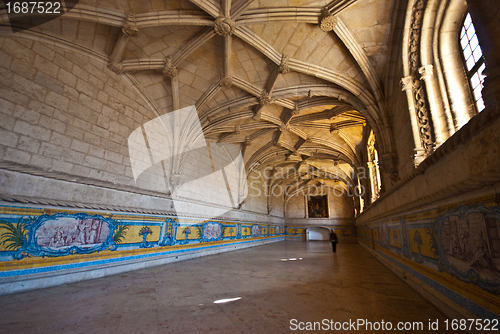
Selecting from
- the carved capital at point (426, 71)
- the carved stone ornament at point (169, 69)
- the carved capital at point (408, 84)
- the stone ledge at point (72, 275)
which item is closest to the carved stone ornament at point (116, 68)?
the carved stone ornament at point (169, 69)

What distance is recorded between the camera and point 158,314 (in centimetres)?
276

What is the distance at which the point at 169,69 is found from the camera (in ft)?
22.4

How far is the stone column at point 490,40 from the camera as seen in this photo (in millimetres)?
1682

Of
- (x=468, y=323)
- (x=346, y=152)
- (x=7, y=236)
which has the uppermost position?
(x=346, y=152)

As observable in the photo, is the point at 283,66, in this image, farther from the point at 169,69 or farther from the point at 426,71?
the point at 426,71

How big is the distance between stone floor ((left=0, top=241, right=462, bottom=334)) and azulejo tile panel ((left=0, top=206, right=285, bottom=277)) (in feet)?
1.96

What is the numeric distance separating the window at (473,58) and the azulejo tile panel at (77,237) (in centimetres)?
717

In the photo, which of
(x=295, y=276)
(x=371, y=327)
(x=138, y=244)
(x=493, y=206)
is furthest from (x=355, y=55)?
(x=138, y=244)

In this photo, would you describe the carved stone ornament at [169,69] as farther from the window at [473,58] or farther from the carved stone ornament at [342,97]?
the window at [473,58]

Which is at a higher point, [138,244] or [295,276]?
[138,244]

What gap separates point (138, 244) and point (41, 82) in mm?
4220

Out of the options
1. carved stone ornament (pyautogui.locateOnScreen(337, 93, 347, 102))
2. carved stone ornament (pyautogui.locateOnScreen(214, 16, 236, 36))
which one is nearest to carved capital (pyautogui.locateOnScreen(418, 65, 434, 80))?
carved stone ornament (pyautogui.locateOnScreen(337, 93, 347, 102))

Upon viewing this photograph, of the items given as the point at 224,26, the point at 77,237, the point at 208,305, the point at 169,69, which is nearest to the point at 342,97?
the point at 224,26

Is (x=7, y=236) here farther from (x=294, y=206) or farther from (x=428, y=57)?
(x=294, y=206)
